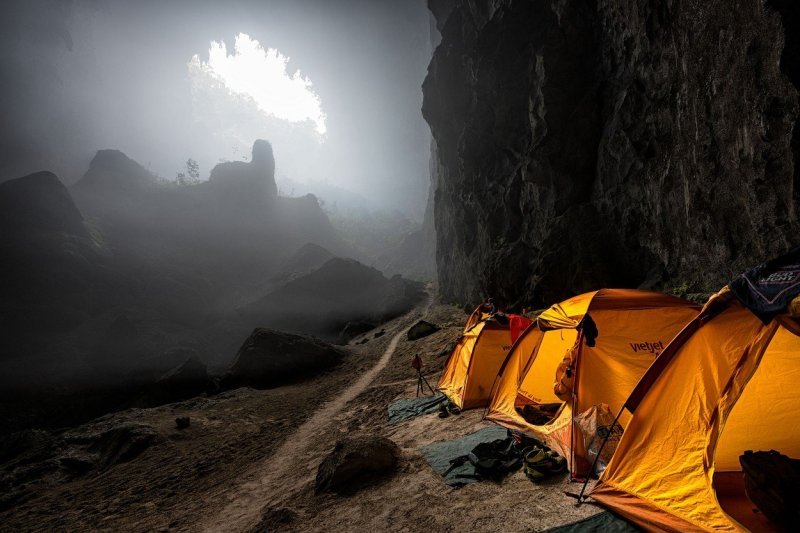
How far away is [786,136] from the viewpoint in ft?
28.9

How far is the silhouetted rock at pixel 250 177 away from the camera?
3130 inches

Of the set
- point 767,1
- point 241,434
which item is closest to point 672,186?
point 767,1

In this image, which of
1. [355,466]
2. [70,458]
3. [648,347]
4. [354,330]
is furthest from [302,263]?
[648,347]

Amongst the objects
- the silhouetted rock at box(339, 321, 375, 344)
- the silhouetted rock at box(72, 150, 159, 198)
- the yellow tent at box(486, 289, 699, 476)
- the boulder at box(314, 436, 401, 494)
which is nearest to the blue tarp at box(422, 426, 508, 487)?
the yellow tent at box(486, 289, 699, 476)

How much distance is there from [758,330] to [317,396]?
54.1 ft

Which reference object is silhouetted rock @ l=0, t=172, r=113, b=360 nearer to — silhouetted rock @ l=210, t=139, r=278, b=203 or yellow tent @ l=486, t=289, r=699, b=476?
silhouetted rock @ l=210, t=139, r=278, b=203

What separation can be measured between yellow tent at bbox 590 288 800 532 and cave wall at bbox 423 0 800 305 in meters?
6.78

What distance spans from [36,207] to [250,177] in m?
41.8

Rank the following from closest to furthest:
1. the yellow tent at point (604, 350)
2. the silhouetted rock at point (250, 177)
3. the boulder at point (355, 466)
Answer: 1. the yellow tent at point (604, 350)
2. the boulder at point (355, 466)
3. the silhouetted rock at point (250, 177)

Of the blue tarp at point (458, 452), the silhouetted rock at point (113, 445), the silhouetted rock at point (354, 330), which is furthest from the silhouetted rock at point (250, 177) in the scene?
the blue tarp at point (458, 452)

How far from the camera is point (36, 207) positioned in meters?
44.6

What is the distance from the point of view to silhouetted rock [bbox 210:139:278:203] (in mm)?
79500

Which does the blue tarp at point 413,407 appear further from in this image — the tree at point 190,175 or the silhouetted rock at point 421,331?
the tree at point 190,175

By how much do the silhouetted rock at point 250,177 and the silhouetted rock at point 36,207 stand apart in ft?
105
